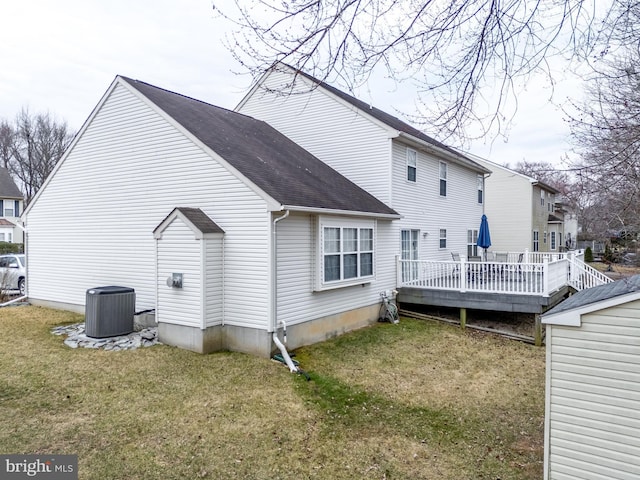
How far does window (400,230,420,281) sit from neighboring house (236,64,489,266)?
33mm

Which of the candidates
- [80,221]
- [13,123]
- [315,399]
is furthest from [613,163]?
[13,123]

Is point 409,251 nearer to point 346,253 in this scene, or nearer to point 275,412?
point 346,253

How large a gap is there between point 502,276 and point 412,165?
452 cm

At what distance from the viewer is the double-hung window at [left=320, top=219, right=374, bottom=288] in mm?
9616

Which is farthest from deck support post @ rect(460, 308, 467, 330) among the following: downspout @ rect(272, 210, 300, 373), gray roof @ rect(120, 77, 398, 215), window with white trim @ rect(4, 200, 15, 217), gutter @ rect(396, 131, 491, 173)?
window with white trim @ rect(4, 200, 15, 217)

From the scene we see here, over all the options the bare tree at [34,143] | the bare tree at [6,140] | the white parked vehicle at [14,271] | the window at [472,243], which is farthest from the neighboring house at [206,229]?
the bare tree at [6,140]

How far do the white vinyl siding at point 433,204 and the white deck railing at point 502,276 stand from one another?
118 cm

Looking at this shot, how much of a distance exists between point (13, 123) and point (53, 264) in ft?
104

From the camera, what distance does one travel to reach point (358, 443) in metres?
5.37

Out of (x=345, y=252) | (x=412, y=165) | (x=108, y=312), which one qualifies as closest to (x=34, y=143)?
(x=108, y=312)

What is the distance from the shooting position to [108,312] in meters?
9.29

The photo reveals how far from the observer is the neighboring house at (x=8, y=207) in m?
31.9

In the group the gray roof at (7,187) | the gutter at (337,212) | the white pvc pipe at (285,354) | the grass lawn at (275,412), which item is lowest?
the grass lawn at (275,412)

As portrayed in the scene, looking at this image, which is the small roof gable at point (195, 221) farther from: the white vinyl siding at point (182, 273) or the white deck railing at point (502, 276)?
the white deck railing at point (502, 276)
